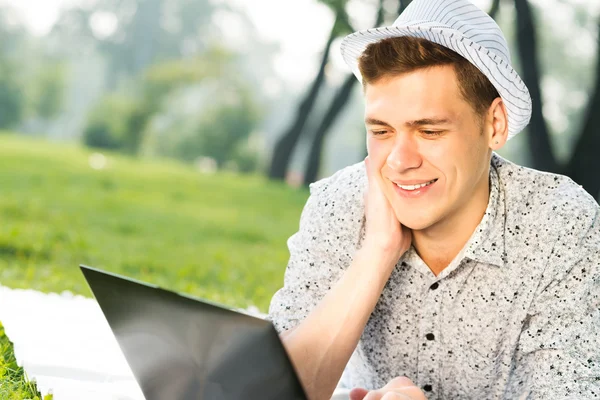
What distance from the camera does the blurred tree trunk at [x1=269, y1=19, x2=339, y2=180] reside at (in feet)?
37.9

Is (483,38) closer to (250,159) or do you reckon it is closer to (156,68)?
(250,159)

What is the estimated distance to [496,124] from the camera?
2367 millimetres

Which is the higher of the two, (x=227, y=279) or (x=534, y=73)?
(x=534, y=73)

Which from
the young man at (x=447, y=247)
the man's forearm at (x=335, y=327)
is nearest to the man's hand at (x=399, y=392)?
the young man at (x=447, y=247)

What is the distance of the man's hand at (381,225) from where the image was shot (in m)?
2.33

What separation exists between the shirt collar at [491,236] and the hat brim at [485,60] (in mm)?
222

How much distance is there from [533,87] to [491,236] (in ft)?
19.5

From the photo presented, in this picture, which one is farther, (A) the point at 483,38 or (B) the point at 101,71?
(B) the point at 101,71

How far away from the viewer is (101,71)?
16.5 m

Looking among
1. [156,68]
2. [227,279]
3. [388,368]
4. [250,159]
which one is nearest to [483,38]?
[388,368]

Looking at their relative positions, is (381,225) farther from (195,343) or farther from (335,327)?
(195,343)

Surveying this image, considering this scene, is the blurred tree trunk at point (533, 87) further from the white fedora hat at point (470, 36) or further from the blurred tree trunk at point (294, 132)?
the white fedora hat at point (470, 36)

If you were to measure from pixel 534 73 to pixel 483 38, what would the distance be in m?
5.98

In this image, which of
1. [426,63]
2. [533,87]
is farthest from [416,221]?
[533,87]
